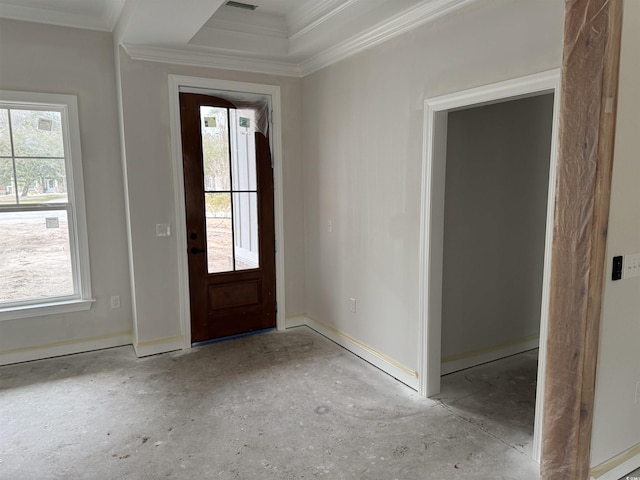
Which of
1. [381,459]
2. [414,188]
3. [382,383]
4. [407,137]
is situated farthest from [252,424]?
[407,137]

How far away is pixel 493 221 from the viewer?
3357 mm

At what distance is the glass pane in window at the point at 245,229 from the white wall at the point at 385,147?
54 centimetres

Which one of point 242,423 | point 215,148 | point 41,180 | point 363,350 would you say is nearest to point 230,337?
point 363,350

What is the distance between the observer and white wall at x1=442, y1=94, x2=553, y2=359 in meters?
3.16

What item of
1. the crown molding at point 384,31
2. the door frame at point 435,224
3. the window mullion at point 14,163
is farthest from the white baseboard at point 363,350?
the window mullion at point 14,163

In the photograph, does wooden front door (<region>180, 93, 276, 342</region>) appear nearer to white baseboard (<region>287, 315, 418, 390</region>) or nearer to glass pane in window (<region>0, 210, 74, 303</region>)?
white baseboard (<region>287, 315, 418, 390</region>)

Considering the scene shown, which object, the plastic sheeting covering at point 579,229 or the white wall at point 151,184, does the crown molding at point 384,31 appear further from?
the plastic sheeting covering at point 579,229

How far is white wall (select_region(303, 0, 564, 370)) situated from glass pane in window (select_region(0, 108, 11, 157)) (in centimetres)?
246

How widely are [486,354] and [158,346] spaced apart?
2.77 m

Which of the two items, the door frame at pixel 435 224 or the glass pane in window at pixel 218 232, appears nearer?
the door frame at pixel 435 224

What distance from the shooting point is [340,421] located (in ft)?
8.86

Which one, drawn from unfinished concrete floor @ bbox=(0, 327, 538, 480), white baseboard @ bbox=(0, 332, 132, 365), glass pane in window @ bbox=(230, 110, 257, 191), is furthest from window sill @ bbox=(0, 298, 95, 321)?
glass pane in window @ bbox=(230, 110, 257, 191)

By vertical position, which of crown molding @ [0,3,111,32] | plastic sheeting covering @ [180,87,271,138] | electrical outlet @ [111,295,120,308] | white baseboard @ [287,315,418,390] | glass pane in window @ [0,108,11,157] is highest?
crown molding @ [0,3,111,32]

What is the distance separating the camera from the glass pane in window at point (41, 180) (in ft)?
11.4
